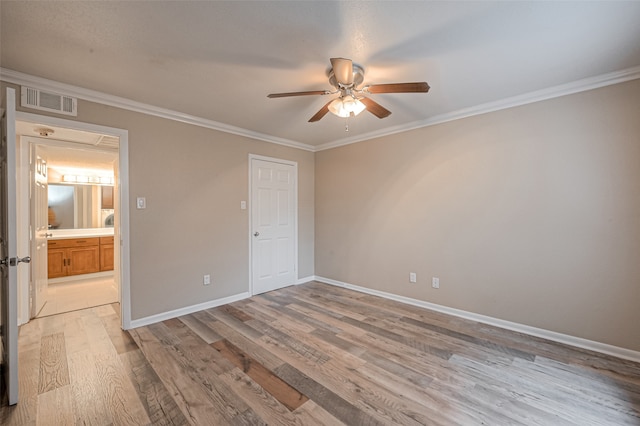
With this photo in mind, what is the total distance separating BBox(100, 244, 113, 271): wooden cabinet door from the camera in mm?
5508

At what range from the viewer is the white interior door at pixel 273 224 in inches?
161

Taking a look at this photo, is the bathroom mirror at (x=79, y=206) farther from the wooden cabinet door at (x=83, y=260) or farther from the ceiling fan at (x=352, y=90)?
the ceiling fan at (x=352, y=90)

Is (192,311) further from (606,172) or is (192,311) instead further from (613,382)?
(606,172)

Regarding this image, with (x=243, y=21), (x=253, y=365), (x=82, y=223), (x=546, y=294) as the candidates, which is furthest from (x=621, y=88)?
(x=82, y=223)

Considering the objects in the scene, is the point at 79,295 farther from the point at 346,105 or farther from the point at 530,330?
the point at 530,330

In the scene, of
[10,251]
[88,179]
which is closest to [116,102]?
[10,251]

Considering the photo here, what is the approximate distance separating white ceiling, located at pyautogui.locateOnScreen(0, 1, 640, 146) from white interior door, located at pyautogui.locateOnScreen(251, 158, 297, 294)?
1.54 metres

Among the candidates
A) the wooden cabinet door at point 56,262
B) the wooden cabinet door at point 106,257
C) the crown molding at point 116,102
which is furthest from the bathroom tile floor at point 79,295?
the crown molding at point 116,102

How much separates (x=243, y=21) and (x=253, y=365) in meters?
2.50

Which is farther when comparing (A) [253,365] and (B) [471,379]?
(A) [253,365]

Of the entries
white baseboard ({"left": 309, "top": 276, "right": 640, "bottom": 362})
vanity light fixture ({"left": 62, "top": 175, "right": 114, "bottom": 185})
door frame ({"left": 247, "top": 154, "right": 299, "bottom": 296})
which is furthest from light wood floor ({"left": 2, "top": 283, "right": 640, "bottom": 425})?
vanity light fixture ({"left": 62, "top": 175, "right": 114, "bottom": 185})

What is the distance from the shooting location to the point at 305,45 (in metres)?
1.93

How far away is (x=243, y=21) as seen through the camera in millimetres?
1698

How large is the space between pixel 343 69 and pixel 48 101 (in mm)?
2686
